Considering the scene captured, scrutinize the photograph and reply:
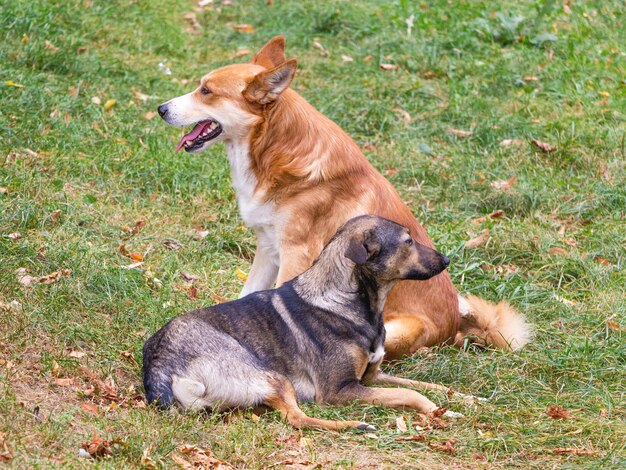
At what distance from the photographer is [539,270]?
286 inches

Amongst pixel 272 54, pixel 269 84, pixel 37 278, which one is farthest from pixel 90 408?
pixel 272 54

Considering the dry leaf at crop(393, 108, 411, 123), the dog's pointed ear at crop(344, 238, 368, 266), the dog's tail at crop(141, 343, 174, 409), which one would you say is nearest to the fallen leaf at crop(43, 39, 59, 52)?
the dry leaf at crop(393, 108, 411, 123)

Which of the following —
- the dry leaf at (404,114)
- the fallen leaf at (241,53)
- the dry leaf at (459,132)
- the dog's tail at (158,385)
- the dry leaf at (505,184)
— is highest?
the dog's tail at (158,385)

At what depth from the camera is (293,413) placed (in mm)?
5020

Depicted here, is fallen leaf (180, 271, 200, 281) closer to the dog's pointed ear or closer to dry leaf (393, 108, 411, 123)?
the dog's pointed ear

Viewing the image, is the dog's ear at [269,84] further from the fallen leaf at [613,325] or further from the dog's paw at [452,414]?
the fallen leaf at [613,325]

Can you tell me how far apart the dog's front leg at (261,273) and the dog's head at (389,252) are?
3.22 feet

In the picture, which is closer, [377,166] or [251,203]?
[251,203]

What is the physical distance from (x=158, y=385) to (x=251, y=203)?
157 cm

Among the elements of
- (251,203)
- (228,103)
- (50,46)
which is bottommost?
(50,46)

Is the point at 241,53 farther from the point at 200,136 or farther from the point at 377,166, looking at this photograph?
the point at 200,136

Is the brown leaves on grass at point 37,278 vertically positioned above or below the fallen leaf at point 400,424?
below

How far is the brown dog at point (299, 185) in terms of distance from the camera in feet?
19.7

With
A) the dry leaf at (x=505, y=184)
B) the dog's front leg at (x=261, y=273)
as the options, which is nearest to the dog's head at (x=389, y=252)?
the dog's front leg at (x=261, y=273)
